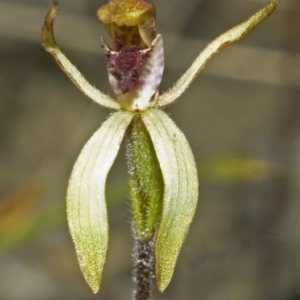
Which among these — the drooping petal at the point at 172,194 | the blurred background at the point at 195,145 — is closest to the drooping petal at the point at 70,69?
the drooping petal at the point at 172,194

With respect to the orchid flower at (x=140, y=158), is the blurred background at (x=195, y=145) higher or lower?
→ lower

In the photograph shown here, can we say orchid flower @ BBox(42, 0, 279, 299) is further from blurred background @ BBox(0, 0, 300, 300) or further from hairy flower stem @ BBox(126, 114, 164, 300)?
blurred background @ BBox(0, 0, 300, 300)

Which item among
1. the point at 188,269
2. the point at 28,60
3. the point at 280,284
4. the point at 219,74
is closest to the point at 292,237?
the point at 280,284

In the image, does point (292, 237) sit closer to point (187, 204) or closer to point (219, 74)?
point (219, 74)

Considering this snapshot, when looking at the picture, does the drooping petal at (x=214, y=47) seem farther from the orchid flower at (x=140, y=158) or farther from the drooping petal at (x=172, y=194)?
the drooping petal at (x=172, y=194)

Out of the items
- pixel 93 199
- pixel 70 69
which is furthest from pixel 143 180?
pixel 70 69
